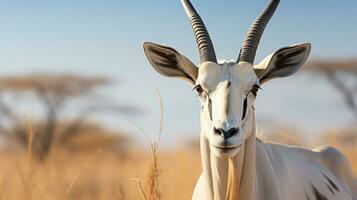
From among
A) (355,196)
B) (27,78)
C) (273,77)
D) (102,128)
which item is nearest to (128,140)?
(102,128)

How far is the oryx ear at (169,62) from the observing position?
458cm

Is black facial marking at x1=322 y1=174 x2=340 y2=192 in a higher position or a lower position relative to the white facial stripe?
lower

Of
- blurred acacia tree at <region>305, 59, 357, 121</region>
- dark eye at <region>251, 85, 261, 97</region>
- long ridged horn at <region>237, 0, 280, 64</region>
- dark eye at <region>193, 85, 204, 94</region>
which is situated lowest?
blurred acacia tree at <region>305, 59, 357, 121</region>

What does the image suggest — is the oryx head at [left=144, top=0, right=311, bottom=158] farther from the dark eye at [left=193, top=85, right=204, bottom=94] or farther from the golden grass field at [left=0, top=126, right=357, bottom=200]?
the golden grass field at [left=0, top=126, right=357, bottom=200]

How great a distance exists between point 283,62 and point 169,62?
2.08 feet

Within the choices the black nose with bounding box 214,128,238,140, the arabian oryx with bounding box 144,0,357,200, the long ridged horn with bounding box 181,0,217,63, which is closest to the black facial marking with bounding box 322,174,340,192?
the arabian oryx with bounding box 144,0,357,200

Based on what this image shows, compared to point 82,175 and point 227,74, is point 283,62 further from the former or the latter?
point 82,175

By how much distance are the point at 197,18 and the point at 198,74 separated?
605 mm

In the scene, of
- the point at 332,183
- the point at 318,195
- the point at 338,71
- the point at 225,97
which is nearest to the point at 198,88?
the point at 225,97

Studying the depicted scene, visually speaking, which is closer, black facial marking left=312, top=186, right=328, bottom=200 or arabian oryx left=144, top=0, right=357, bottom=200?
arabian oryx left=144, top=0, right=357, bottom=200

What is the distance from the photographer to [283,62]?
187 inches

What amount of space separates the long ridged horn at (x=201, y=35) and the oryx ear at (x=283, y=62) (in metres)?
0.26

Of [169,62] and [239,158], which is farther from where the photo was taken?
[169,62]

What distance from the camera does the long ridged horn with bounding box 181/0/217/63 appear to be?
4.54 metres
